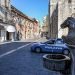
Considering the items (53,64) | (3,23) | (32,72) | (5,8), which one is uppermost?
(5,8)

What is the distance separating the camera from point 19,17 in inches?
2511

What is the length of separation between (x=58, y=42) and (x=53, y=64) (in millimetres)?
15469

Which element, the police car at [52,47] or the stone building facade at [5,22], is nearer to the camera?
the police car at [52,47]

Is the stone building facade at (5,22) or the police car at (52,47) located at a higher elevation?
the stone building facade at (5,22)

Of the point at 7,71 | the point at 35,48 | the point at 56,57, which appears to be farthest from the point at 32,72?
the point at 35,48

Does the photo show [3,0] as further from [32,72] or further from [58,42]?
[32,72]

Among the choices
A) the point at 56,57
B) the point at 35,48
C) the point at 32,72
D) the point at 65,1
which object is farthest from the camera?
the point at 65,1

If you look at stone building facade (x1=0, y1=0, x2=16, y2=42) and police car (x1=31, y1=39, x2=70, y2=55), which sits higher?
stone building facade (x1=0, y1=0, x2=16, y2=42)

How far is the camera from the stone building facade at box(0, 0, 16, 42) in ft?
155

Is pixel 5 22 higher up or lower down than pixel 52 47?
higher up

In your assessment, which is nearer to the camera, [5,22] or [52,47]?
[52,47]

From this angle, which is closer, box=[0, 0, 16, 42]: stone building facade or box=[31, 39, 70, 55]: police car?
box=[31, 39, 70, 55]: police car

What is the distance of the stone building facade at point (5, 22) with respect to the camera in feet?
155

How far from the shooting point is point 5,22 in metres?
49.1
